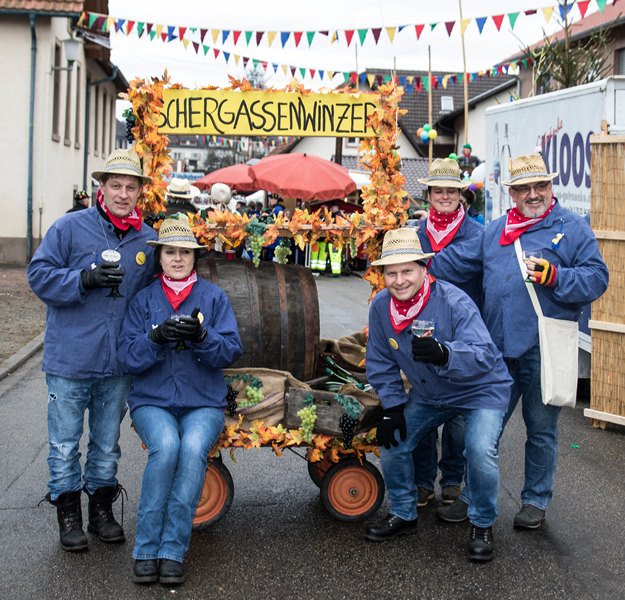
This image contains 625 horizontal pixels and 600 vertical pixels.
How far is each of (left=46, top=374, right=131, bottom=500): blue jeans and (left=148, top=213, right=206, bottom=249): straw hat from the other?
75cm

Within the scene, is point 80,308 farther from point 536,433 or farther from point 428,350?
point 536,433

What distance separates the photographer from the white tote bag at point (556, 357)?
15.1 ft

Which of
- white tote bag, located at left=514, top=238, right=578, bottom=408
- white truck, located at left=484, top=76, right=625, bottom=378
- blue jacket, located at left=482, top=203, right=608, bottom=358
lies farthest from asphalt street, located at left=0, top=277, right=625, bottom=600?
white truck, located at left=484, top=76, right=625, bottom=378

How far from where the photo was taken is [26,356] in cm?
977

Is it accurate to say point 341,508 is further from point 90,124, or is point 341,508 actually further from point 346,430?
point 90,124

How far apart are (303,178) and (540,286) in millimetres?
13360

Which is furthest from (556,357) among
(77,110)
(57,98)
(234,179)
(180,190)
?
(77,110)

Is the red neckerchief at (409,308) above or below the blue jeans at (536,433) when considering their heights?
above

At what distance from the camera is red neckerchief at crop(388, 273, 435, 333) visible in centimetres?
441

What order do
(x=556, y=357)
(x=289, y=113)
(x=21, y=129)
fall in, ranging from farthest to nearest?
1. (x=21, y=129)
2. (x=289, y=113)
3. (x=556, y=357)

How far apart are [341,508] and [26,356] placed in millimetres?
5934

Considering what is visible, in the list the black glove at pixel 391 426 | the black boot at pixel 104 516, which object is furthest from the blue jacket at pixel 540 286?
the black boot at pixel 104 516

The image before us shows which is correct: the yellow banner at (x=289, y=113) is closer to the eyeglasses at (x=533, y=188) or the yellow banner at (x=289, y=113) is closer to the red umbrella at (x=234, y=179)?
the eyeglasses at (x=533, y=188)

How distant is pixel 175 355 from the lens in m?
4.37
